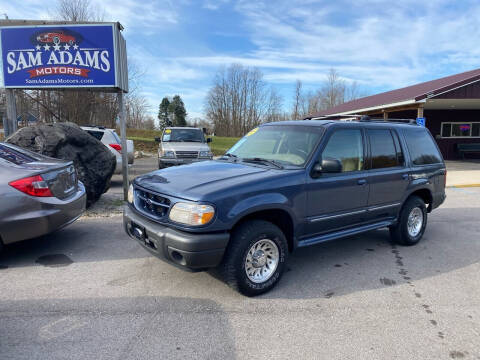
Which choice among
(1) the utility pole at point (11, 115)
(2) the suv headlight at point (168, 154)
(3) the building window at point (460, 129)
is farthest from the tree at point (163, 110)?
(1) the utility pole at point (11, 115)

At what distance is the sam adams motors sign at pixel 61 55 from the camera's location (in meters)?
7.38

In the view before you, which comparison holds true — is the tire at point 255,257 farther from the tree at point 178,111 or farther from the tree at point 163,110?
the tree at point 163,110

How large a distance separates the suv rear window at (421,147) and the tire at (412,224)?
618mm

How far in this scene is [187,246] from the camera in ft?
10.1

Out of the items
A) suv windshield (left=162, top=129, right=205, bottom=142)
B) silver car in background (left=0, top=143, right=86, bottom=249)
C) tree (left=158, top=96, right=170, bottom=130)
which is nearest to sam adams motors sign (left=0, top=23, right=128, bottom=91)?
silver car in background (left=0, top=143, right=86, bottom=249)

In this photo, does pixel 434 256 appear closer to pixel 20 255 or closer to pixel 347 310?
pixel 347 310

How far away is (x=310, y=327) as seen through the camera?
9.87ft

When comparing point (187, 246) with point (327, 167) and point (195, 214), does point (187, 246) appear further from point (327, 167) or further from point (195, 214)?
point (327, 167)

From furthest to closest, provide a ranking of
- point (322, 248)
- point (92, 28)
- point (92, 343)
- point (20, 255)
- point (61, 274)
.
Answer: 1. point (92, 28)
2. point (322, 248)
3. point (20, 255)
4. point (61, 274)
5. point (92, 343)

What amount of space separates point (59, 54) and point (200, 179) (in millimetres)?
5894

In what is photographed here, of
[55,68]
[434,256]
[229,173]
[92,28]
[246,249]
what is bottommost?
[434,256]

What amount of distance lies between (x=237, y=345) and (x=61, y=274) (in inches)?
97.2

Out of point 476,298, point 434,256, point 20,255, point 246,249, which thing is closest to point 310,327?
point 246,249

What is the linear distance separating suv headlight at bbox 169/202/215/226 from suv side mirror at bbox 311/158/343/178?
4.46 ft
